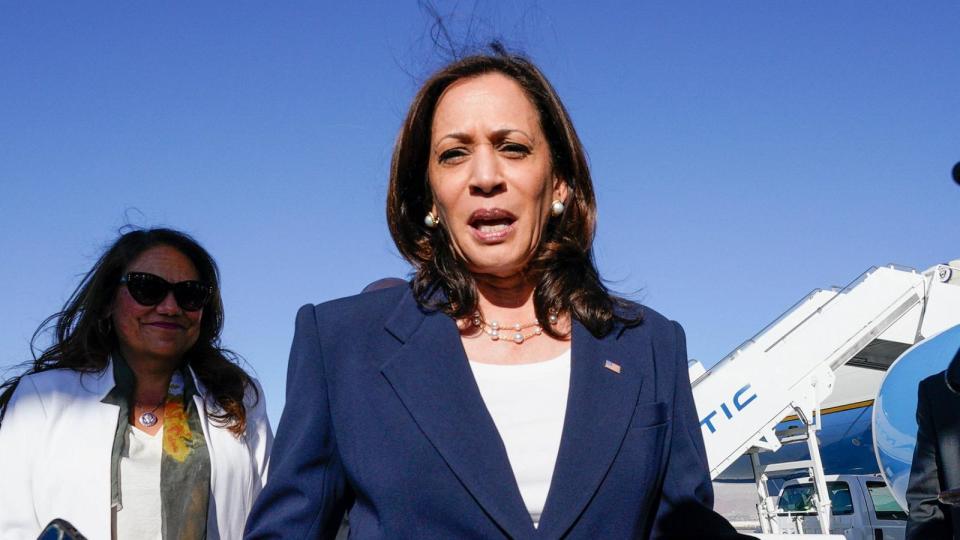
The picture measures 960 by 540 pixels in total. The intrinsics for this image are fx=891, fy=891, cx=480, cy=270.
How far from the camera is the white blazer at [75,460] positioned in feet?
10.9

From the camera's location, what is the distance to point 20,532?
130 inches

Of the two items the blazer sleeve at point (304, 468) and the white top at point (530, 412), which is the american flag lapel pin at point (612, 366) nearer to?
the white top at point (530, 412)

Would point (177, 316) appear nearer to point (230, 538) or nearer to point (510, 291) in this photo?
point (230, 538)

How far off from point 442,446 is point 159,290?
2525 millimetres

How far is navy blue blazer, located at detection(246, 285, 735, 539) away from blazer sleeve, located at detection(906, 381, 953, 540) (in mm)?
1783

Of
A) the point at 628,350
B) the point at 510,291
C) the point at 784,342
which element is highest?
the point at 510,291

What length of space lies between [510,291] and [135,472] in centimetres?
205

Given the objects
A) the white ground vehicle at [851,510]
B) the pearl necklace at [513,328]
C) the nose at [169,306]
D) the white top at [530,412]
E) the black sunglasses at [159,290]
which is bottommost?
the white ground vehicle at [851,510]

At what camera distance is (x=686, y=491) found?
1.97m

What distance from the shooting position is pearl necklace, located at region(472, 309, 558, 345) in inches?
83.8

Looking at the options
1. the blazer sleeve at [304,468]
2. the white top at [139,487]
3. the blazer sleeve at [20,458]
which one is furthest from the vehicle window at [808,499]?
the blazer sleeve at [304,468]

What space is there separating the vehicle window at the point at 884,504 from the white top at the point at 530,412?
14.3 meters

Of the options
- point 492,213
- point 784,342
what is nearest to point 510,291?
point 492,213

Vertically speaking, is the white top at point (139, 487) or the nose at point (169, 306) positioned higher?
the nose at point (169, 306)
